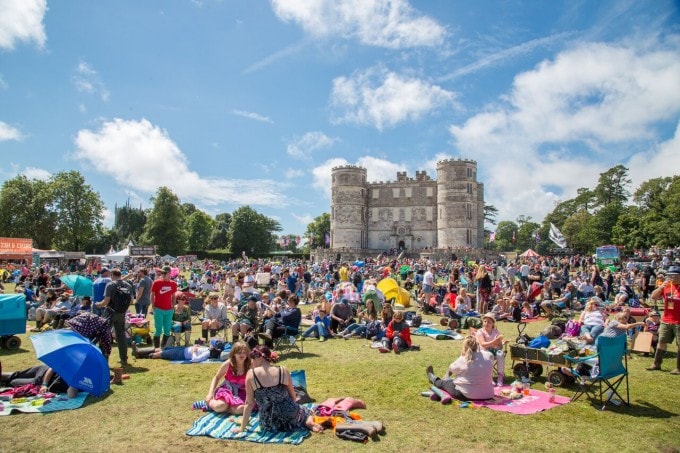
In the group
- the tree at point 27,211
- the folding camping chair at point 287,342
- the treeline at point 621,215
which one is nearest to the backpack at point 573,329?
the folding camping chair at point 287,342

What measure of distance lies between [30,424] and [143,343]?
183 inches

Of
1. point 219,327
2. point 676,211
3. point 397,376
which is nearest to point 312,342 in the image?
point 219,327

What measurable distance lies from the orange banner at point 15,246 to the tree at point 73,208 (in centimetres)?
1590

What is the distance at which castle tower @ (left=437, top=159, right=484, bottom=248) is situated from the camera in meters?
55.6

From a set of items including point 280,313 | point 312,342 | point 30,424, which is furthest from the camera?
point 312,342

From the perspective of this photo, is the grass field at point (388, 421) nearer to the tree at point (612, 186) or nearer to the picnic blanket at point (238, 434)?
the picnic blanket at point (238, 434)

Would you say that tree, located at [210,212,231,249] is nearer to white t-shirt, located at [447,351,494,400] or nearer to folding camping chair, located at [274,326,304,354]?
folding camping chair, located at [274,326,304,354]

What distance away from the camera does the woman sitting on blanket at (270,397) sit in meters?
5.24

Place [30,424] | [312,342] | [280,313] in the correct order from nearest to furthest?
[30,424]
[280,313]
[312,342]

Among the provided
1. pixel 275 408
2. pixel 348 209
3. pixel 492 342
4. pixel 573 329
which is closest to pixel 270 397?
pixel 275 408

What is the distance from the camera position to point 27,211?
52406mm

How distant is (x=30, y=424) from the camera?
5512mm

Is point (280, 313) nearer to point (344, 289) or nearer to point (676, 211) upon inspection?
point (344, 289)

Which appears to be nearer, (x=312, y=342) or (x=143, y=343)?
(x=143, y=343)
